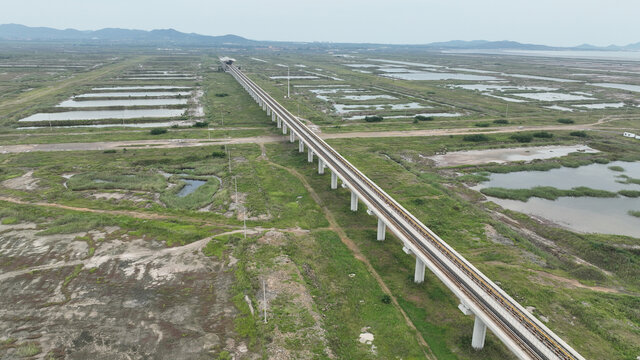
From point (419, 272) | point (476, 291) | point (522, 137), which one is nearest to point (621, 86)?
point (522, 137)

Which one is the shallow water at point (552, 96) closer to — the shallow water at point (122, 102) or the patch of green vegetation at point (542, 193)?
the patch of green vegetation at point (542, 193)

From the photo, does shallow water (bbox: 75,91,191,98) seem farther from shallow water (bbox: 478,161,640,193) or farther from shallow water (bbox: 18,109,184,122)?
shallow water (bbox: 478,161,640,193)

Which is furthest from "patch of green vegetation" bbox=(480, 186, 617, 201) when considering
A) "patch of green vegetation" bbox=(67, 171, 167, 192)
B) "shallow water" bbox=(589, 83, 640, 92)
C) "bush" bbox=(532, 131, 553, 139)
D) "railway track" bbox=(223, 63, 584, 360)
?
"shallow water" bbox=(589, 83, 640, 92)

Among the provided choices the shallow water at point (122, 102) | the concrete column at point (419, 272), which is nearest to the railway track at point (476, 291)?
the concrete column at point (419, 272)

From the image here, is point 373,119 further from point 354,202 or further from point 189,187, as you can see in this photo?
point 189,187

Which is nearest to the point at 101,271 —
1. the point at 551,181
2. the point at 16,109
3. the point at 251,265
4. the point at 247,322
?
the point at 251,265

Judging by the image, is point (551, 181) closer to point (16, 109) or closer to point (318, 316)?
point (318, 316)

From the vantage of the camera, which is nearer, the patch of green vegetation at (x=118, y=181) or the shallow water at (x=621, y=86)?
the patch of green vegetation at (x=118, y=181)
